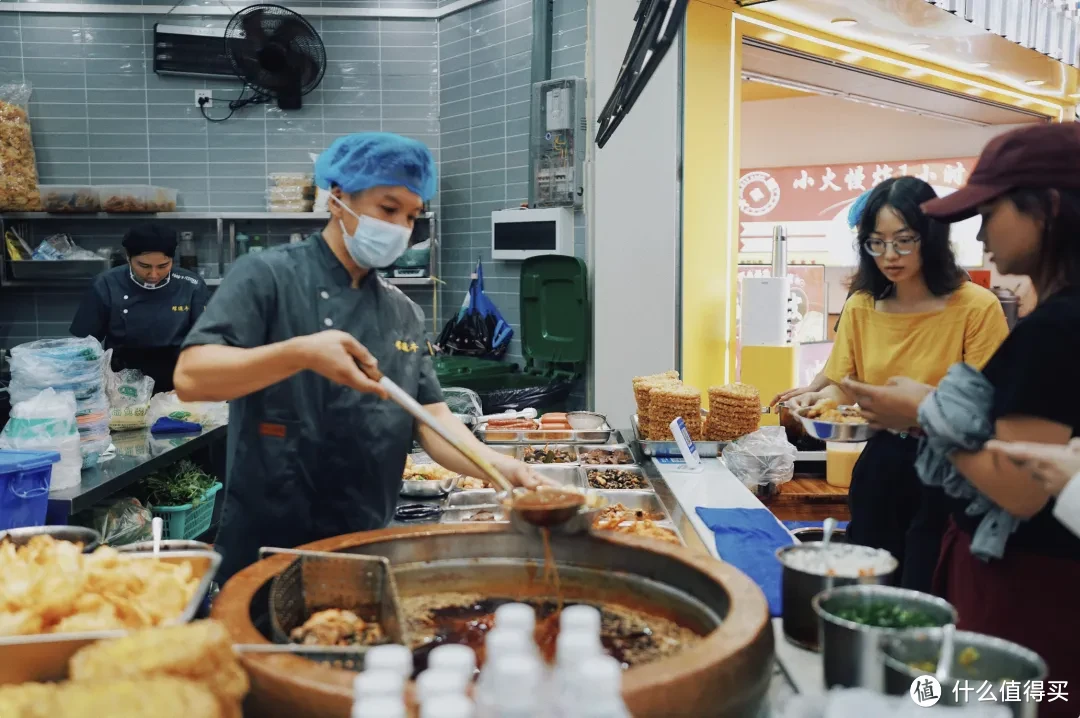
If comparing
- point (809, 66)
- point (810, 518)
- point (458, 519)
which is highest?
point (809, 66)

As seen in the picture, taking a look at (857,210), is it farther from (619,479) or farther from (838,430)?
(619,479)

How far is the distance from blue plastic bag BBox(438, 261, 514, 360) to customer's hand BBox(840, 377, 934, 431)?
175 inches

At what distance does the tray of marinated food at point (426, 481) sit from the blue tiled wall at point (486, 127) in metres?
2.78

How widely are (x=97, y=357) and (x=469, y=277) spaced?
3498 mm

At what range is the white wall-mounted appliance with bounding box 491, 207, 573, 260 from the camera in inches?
231

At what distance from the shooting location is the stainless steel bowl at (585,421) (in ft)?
14.1

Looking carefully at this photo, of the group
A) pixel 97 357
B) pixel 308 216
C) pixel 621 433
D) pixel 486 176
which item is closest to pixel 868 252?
pixel 621 433

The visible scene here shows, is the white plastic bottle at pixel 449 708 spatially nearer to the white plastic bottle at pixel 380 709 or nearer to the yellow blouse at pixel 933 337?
the white plastic bottle at pixel 380 709

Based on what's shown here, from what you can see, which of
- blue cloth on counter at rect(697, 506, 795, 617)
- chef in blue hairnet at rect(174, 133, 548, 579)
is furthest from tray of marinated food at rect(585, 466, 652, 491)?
chef in blue hairnet at rect(174, 133, 548, 579)

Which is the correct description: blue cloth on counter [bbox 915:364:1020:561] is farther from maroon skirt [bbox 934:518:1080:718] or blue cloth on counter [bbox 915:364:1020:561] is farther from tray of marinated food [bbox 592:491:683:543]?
tray of marinated food [bbox 592:491:683:543]

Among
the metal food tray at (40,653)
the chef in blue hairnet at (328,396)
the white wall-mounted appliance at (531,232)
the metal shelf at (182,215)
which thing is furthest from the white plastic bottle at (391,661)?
the metal shelf at (182,215)

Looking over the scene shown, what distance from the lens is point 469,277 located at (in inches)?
275

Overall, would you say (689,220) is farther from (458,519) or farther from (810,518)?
(458,519)

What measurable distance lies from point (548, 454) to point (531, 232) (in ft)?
8.60
